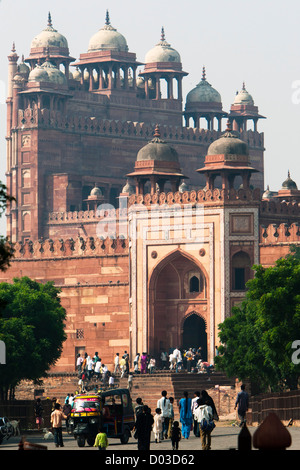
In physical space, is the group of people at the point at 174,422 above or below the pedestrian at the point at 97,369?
below

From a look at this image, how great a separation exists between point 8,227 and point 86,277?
14662 millimetres

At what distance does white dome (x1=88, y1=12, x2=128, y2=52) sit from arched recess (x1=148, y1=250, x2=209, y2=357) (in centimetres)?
2315

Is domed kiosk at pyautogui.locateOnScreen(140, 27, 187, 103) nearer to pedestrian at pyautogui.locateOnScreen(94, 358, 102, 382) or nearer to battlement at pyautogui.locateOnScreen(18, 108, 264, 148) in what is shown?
battlement at pyautogui.locateOnScreen(18, 108, 264, 148)

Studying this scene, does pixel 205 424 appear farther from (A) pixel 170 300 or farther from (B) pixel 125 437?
(A) pixel 170 300

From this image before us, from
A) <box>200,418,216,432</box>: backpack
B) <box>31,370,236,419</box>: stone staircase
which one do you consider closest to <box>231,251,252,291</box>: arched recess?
<box>31,370,236,419</box>: stone staircase

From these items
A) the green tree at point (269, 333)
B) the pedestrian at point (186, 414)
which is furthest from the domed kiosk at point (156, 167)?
the pedestrian at point (186, 414)

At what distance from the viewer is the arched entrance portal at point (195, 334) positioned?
5319 centimetres

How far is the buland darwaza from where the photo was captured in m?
50.7

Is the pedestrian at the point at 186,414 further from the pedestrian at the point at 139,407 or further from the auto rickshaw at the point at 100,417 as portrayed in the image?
the auto rickshaw at the point at 100,417

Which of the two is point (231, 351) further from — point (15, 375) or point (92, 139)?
point (92, 139)

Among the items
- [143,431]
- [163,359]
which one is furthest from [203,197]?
[143,431]

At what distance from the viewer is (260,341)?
40312 mm

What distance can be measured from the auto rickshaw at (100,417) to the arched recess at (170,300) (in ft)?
76.2

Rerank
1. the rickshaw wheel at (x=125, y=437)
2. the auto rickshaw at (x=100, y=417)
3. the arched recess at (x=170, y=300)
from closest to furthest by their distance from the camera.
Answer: the auto rickshaw at (x=100, y=417) → the rickshaw wheel at (x=125, y=437) → the arched recess at (x=170, y=300)
